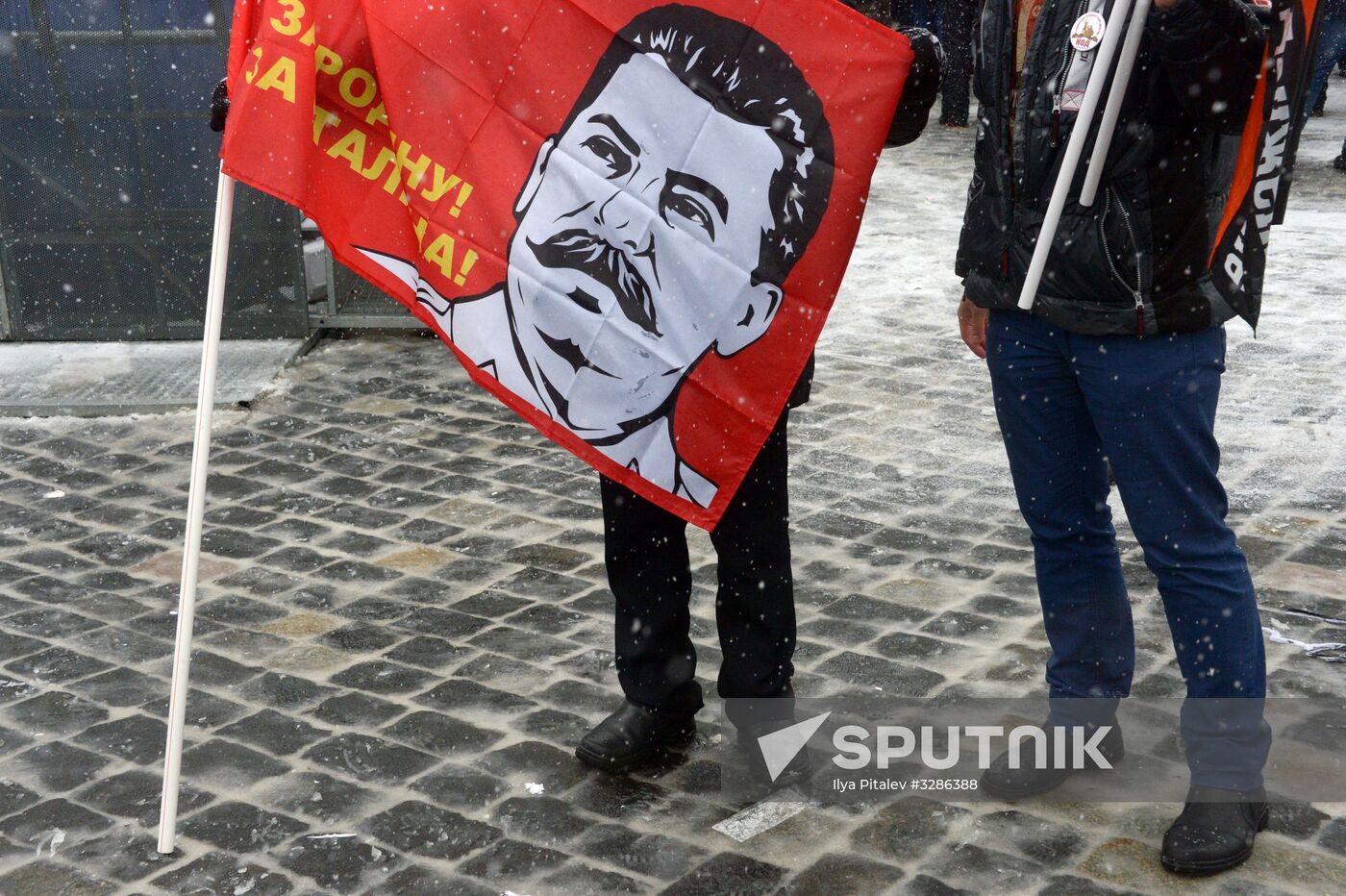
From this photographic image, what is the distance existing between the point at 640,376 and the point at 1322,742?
79.1 inches

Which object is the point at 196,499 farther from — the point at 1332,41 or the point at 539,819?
the point at 1332,41

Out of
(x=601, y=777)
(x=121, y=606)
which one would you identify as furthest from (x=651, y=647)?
(x=121, y=606)

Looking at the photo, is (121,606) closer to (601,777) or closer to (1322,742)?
(601,777)

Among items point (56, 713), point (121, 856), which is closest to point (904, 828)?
point (121, 856)

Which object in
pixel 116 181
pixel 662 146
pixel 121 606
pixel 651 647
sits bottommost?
pixel 121 606

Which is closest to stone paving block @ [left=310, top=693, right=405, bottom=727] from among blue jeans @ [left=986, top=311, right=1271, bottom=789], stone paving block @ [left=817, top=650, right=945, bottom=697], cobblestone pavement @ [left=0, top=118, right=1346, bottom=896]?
cobblestone pavement @ [left=0, top=118, right=1346, bottom=896]

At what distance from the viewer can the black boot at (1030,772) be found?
367 cm

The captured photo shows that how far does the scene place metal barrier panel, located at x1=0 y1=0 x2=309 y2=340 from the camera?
7.54 metres

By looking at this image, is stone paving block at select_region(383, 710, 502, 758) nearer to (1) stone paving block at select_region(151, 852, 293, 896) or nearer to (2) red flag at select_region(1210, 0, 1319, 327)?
(1) stone paving block at select_region(151, 852, 293, 896)

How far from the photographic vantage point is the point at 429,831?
3.56 meters

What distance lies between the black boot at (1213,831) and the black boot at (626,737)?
1.23 meters

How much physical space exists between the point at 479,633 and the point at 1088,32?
255 centimetres

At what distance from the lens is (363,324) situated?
823 cm

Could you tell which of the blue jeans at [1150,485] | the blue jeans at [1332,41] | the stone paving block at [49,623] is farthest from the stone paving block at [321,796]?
the blue jeans at [1332,41]
